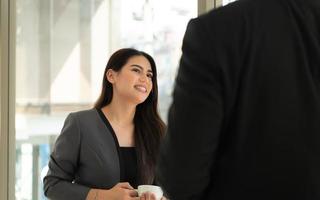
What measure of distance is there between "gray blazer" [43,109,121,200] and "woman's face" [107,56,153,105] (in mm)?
196

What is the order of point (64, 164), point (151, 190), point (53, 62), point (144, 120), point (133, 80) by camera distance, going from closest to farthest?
1. point (151, 190)
2. point (64, 164)
3. point (133, 80)
4. point (144, 120)
5. point (53, 62)

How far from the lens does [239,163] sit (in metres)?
0.88

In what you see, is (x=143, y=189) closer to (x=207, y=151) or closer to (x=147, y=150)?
(x=147, y=150)

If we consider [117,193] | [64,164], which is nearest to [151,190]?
[117,193]

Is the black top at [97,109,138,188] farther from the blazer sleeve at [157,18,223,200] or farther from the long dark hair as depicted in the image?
the blazer sleeve at [157,18,223,200]

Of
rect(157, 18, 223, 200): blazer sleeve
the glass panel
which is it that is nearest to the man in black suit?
rect(157, 18, 223, 200): blazer sleeve

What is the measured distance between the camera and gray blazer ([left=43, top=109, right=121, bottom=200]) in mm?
1844

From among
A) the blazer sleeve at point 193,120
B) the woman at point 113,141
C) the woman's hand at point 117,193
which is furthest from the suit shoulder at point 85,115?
the blazer sleeve at point 193,120

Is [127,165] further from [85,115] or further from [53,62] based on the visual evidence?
[53,62]

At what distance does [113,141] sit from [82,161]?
148mm

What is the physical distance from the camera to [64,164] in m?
1.86

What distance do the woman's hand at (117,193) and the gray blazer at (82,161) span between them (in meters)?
0.05

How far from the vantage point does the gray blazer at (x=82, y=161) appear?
1.84 meters

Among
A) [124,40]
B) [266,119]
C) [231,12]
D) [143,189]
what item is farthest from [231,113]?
[124,40]
